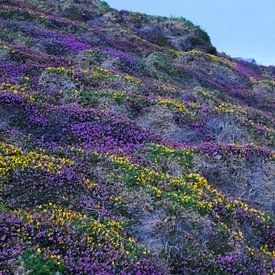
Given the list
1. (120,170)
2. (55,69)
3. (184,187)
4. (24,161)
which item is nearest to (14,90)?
(55,69)

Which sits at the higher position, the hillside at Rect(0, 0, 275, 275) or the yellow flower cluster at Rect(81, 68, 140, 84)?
the yellow flower cluster at Rect(81, 68, 140, 84)

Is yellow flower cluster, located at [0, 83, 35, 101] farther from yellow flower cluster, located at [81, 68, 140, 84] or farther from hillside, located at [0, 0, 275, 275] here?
yellow flower cluster, located at [81, 68, 140, 84]

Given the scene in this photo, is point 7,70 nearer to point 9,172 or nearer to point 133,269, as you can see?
point 9,172

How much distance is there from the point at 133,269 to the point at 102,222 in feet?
5.57

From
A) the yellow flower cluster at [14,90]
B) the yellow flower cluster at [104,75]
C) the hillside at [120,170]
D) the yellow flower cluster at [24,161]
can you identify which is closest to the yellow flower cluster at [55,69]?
the hillside at [120,170]

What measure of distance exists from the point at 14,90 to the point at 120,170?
5.22 m

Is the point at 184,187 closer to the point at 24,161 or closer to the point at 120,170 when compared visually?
the point at 120,170

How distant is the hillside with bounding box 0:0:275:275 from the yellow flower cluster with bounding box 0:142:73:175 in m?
0.03

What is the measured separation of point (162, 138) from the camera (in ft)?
52.7

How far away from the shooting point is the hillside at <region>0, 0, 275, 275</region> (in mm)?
9531

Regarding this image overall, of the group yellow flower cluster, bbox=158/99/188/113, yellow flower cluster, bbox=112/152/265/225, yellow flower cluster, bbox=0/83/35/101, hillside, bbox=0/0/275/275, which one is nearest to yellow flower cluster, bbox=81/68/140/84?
hillside, bbox=0/0/275/275

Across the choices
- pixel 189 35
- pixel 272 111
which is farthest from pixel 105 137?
pixel 189 35

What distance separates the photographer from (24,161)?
1154 centimetres

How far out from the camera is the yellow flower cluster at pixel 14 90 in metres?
15.7
